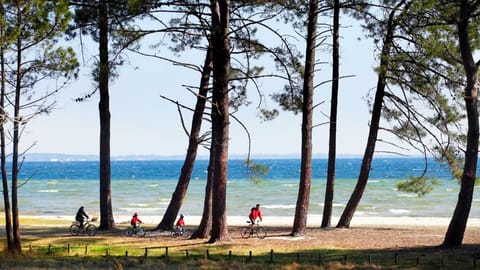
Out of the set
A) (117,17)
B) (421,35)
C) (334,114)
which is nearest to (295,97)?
(334,114)

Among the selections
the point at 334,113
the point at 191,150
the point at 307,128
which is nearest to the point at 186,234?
the point at 191,150

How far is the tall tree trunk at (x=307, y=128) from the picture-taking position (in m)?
21.2

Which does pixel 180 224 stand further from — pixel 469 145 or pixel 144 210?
pixel 144 210

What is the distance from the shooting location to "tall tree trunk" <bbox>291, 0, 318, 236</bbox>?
21172mm

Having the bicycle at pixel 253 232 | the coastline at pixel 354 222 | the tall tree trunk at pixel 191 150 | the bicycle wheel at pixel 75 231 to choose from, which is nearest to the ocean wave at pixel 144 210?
the coastline at pixel 354 222

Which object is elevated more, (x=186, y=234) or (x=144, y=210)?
(x=186, y=234)

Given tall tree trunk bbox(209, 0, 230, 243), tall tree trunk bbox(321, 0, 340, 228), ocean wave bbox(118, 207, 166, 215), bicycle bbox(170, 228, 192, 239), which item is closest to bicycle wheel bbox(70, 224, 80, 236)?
bicycle bbox(170, 228, 192, 239)

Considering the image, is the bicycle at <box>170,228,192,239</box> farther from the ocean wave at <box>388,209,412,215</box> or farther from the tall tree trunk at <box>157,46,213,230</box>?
the ocean wave at <box>388,209,412,215</box>

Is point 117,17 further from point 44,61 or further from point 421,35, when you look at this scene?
point 421,35

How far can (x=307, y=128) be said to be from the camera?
69.4 feet

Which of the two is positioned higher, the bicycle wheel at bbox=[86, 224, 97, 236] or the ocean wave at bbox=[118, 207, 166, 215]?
the bicycle wheel at bbox=[86, 224, 97, 236]

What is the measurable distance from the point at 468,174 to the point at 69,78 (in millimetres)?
10134

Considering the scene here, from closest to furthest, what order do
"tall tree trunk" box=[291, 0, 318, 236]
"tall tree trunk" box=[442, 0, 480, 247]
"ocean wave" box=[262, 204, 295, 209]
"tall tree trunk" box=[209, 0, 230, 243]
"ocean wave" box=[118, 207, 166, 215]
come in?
1. "tall tree trunk" box=[442, 0, 480, 247]
2. "tall tree trunk" box=[209, 0, 230, 243]
3. "tall tree trunk" box=[291, 0, 318, 236]
4. "ocean wave" box=[118, 207, 166, 215]
5. "ocean wave" box=[262, 204, 295, 209]

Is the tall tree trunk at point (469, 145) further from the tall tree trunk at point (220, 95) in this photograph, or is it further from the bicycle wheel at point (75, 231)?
the bicycle wheel at point (75, 231)
